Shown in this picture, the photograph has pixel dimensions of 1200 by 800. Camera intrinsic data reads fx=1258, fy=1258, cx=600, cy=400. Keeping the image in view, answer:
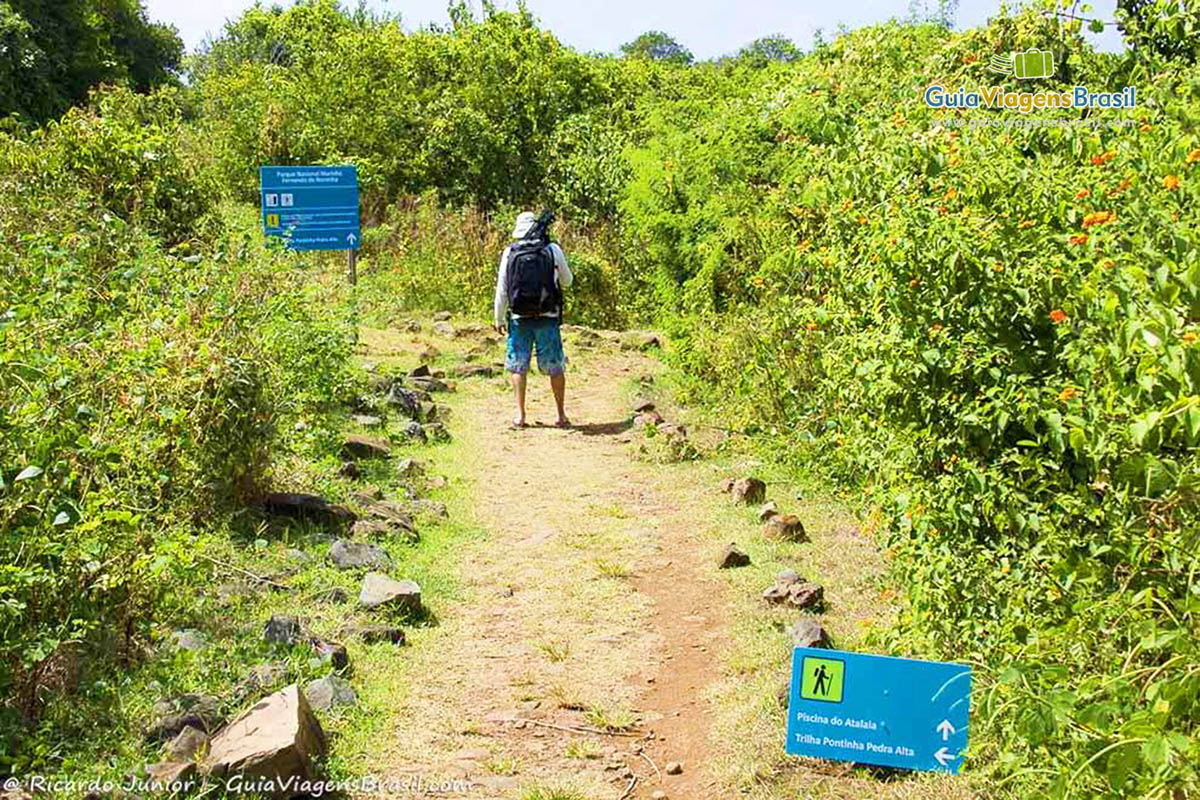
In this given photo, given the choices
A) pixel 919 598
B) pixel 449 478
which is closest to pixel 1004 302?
pixel 919 598

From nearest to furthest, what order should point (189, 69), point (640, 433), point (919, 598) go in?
point (919, 598)
point (640, 433)
point (189, 69)

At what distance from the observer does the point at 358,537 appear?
6.46 metres

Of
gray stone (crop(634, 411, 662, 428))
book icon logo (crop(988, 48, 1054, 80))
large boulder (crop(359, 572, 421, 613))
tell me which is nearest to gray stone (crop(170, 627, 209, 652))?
large boulder (crop(359, 572, 421, 613))

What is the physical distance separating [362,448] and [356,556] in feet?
6.97

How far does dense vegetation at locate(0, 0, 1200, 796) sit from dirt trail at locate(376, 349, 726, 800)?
94 cm

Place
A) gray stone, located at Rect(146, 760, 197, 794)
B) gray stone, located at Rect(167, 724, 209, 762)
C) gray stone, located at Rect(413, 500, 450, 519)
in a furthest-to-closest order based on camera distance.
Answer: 1. gray stone, located at Rect(413, 500, 450, 519)
2. gray stone, located at Rect(167, 724, 209, 762)
3. gray stone, located at Rect(146, 760, 197, 794)

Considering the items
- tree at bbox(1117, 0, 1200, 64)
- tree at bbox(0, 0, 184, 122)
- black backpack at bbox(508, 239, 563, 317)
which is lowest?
black backpack at bbox(508, 239, 563, 317)

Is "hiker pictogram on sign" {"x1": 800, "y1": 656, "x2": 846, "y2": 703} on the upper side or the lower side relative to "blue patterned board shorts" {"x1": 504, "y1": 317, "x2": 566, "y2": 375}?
lower

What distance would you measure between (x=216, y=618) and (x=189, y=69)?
5649cm

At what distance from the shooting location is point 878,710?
394cm

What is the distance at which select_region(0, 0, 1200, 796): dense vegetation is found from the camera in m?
2.85

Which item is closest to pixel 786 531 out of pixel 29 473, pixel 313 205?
pixel 29 473

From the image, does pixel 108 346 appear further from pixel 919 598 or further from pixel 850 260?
pixel 919 598

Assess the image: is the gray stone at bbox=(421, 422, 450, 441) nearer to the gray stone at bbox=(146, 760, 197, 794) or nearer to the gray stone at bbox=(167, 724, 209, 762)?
the gray stone at bbox=(167, 724, 209, 762)
